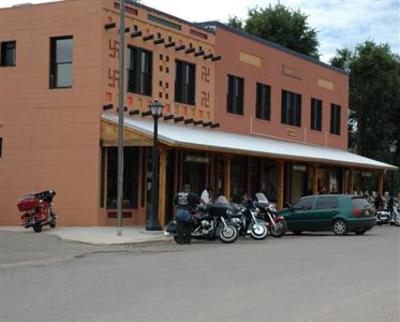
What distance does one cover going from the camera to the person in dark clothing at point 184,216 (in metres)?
20.9

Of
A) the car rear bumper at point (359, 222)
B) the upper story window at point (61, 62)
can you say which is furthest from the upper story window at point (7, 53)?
the car rear bumper at point (359, 222)

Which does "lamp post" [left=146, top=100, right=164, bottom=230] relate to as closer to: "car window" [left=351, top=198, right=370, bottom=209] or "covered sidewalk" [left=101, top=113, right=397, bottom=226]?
"covered sidewalk" [left=101, top=113, right=397, bottom=226]

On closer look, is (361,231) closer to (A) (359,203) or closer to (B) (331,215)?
(A) (359,203)

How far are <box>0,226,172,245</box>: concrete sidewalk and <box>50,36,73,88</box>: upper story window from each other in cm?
543

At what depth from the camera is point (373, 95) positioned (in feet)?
189

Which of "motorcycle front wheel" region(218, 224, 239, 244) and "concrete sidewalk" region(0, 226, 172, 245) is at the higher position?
"motorcycle front wheel" region(218, 224, 239, 244)

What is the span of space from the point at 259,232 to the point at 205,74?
407 inches

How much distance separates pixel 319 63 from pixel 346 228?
17804 millimetres

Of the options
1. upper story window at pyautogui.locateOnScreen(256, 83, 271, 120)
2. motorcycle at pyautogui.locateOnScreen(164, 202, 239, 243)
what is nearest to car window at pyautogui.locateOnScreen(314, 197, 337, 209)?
motorcycle at pyautogui.locateOnScreen(164, 202, 239, 243)

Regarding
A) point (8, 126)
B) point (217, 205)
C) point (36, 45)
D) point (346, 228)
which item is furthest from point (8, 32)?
point (346, 228)

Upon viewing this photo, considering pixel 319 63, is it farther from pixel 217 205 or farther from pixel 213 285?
pixel 213 285

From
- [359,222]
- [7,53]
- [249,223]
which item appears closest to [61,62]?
[7,53]

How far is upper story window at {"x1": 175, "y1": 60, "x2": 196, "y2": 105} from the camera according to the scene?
29406mm

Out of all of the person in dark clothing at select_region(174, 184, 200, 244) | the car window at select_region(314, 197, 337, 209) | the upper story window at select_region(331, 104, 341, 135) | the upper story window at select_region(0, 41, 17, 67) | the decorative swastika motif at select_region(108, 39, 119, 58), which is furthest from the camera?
the upper story window at select_region(331, 104, 341, 135)
